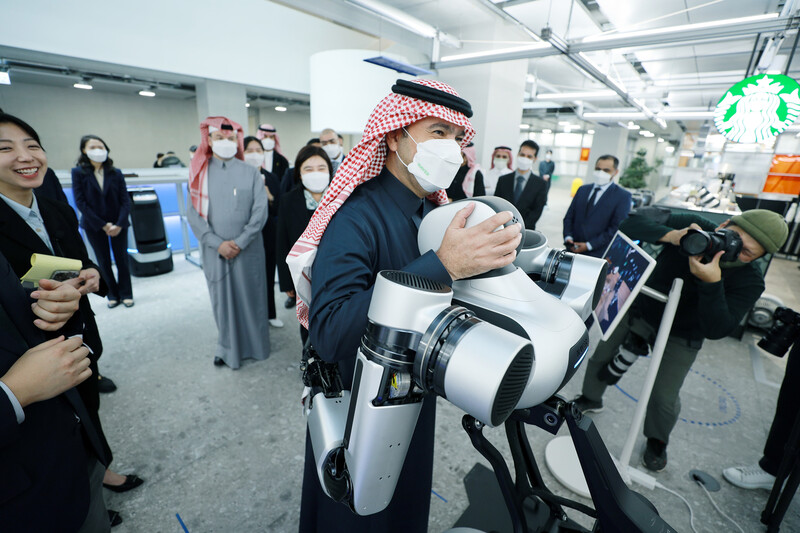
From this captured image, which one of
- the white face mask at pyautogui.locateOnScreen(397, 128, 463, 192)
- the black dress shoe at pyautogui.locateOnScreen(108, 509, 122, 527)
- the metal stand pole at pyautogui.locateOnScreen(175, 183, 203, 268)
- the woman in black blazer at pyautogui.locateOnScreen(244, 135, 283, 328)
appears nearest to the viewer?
the white face mask at pyautogui.locateOnScreen(397, 128, 463, 192)

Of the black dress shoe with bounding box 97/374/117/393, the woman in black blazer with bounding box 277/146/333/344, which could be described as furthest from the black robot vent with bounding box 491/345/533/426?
the black dress shoe with bounding box 97/374/117/393

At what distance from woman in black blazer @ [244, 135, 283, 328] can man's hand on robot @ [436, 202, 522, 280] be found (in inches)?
120

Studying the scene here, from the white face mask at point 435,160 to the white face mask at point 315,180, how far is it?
1.75m

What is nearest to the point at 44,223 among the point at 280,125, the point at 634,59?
the point at 634,59

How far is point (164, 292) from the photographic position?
4.09 meters

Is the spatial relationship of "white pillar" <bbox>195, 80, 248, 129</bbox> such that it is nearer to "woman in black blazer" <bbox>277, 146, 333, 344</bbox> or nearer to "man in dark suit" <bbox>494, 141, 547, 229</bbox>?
"woman in black blazer" <bbox>277, 146, 333, 344</bbox>

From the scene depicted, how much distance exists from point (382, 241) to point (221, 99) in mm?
6874

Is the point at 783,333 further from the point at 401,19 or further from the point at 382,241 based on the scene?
the point at 401,19

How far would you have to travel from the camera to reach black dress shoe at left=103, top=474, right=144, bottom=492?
174cm

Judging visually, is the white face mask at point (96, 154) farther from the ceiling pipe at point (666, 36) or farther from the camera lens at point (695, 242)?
the ceiling pipe at point (666, 36)

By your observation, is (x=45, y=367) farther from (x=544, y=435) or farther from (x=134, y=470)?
(x=544, y=435)

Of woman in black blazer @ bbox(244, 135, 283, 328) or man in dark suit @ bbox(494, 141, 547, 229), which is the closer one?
woman in black blazer @ bbox(244, 135, 283, 328)

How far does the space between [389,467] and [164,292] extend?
14.0 ft

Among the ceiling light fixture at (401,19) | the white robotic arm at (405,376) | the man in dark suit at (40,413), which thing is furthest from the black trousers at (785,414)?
the ceiling light fixture at (401,19)
